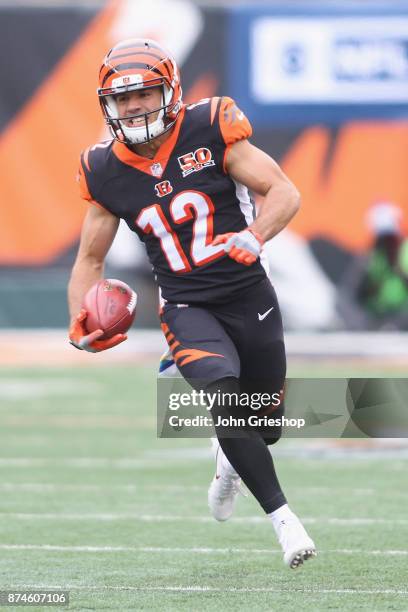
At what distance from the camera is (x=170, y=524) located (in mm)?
6160

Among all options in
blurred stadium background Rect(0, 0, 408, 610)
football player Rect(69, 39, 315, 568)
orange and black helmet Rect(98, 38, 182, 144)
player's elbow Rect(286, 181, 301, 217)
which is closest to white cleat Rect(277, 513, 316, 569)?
football player Rect(69, 39, 315, 568)

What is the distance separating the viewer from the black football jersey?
5074 millimetres

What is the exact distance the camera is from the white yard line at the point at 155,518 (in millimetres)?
6160

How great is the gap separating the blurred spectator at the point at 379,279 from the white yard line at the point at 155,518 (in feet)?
33.5

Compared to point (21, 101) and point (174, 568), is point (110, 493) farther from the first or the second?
point (21, 101)

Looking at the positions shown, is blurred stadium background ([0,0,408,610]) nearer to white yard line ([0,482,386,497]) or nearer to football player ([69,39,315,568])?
white yard line ([0,482,386,497])

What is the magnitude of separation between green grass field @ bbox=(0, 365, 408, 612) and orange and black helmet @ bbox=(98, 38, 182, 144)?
1.59 metres

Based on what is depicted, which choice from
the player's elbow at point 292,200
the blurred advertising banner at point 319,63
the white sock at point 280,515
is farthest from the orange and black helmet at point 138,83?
the blurred advertising banner at point 319,63

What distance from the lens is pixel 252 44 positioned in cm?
1652

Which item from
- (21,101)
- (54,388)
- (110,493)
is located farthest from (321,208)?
(110,493)

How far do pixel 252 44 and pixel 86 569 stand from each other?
1220cm

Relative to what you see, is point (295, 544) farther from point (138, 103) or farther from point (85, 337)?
point (138, 103)

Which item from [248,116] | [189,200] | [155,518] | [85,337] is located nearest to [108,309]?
[85,337]

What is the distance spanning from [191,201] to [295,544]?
1319mm
